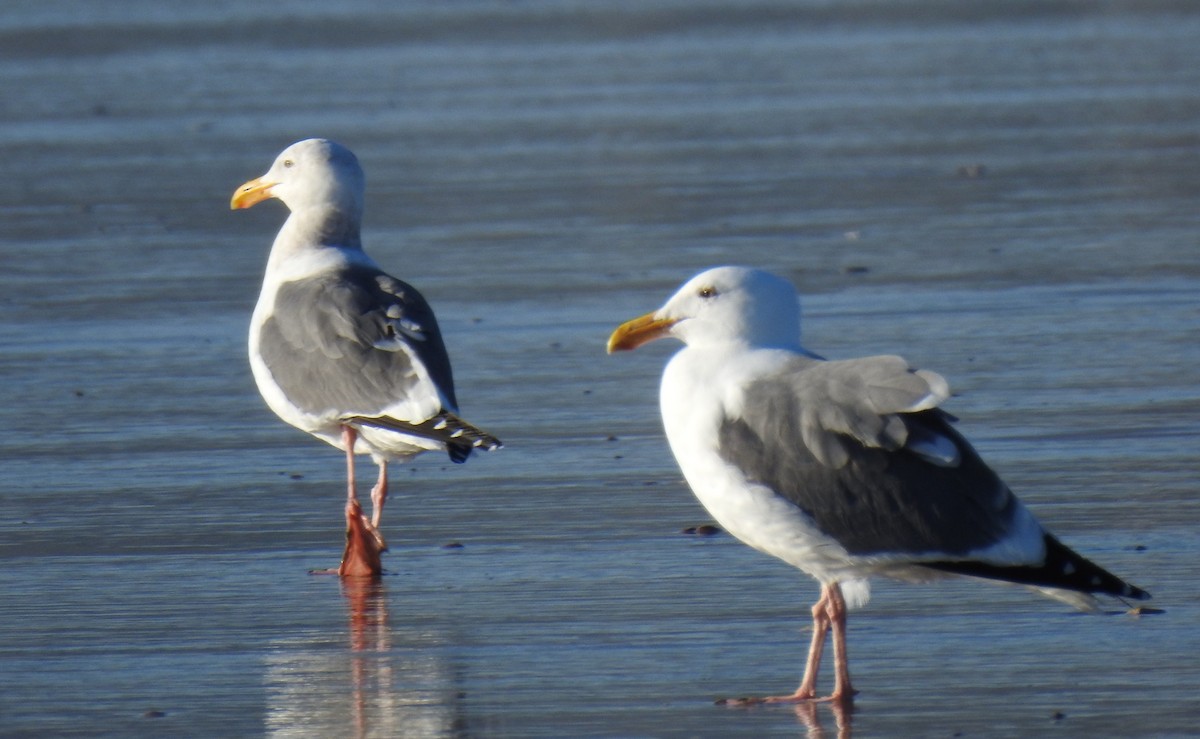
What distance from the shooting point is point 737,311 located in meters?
5.99

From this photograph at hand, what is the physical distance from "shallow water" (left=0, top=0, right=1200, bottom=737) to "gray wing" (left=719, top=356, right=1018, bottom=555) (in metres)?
0.44

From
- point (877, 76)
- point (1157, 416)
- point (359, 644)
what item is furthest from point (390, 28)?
point (359, 644)

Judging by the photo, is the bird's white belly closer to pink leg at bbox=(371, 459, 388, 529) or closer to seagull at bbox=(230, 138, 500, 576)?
seagull at bbox=(230, 138, 500, 576)

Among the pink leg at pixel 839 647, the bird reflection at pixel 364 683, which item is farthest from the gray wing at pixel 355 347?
the pink leg at pixel 839 647

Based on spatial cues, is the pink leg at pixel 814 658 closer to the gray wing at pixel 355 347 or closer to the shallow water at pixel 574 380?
the shallow water at pixel 574 380

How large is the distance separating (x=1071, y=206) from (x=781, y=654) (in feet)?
28.0

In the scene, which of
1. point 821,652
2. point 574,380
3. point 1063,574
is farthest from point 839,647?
point 574,380

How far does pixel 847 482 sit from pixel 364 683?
1.35 m

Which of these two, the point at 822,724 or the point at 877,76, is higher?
the point at 877,76

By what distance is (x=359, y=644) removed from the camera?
637 cm

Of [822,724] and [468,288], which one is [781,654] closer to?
[822,724]

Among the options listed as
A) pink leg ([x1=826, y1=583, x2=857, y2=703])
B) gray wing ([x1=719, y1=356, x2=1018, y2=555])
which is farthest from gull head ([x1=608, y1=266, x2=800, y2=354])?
pink leg ([x1=826, y1=583, x2=857, y2=703])

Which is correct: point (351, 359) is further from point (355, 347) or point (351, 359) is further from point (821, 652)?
point (821, 652)

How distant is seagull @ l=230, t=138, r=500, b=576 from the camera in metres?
7.22
